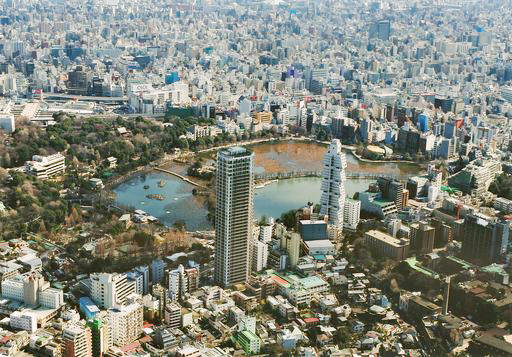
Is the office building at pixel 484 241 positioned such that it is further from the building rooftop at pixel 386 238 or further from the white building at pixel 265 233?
the white building at pixel 265 233

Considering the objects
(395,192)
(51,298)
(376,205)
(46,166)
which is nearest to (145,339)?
(51,298)

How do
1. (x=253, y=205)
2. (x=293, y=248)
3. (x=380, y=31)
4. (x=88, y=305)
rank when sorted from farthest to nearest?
(x=380, y=31)
(x=253, y=205)
(x=293, y=248)
(x=88, y=305)

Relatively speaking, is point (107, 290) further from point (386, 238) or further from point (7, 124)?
point (7, 124)

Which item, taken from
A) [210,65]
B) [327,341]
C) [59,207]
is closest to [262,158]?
[59,207]

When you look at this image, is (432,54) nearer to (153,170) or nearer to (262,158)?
(262,158)

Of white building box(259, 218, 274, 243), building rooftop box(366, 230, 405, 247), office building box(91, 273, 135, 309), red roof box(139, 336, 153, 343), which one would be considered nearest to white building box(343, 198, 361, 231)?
building rooftop box(366, 230, 405, 247)

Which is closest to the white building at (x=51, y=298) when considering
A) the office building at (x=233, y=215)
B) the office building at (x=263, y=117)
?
the office building at (x=233, y=215)
